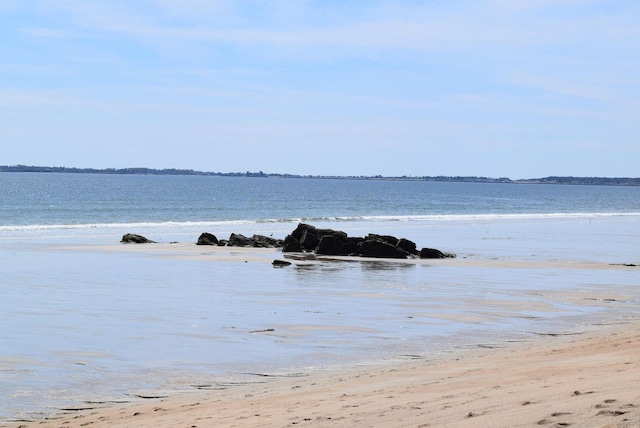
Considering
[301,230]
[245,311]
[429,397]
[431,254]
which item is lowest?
[245,311]

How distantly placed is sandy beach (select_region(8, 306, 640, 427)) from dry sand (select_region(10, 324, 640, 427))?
0.01 metres

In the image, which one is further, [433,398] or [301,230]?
[301,230]

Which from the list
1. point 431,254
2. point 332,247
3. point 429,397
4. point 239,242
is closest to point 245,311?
point 429,397

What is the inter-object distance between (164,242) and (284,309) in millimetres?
25503

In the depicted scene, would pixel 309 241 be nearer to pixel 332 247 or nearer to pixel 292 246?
pixel 292 246

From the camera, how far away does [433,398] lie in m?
9.02

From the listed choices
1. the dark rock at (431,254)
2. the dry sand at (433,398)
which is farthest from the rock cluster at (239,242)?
the dry sand at (433,398)

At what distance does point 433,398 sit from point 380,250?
27.0m

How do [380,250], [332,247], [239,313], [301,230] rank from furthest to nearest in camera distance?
[301,230] < [332,247] < [380,250] < [239,313]

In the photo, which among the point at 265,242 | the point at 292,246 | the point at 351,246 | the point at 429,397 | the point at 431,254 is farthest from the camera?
the point at 265,242

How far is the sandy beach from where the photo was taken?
298 inches

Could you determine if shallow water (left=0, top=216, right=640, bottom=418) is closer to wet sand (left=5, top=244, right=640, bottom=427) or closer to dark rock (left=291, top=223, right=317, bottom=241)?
wet sand (left=5, top=244, right=640, bottom=427)

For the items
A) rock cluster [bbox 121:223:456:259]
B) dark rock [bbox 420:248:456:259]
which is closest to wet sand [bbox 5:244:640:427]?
dark rock [bbox 420:248:456:259]

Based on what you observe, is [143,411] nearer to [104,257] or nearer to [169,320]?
[169,320]
